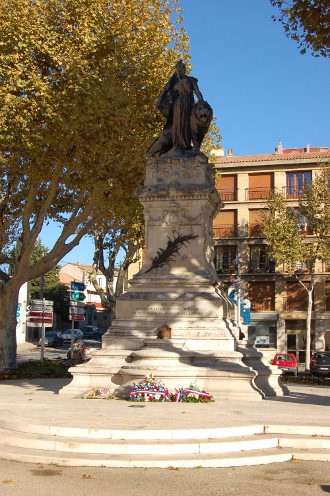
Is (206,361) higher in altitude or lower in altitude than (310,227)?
lower

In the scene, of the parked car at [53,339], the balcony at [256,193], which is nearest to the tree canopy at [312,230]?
the balcony at [256,193]

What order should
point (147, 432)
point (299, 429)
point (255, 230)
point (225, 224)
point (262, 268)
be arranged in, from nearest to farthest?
point (147, 432) < point (299, 429) < point (262, 268) < point (255, 230) < point (225, 224)

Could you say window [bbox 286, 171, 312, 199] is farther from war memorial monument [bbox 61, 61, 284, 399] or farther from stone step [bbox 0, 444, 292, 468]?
stone step [bbox 0, 444, 292, 468]

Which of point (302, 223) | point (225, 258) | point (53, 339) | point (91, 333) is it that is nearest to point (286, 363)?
point (302, 223)

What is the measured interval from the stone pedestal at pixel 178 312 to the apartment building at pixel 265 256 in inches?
1270

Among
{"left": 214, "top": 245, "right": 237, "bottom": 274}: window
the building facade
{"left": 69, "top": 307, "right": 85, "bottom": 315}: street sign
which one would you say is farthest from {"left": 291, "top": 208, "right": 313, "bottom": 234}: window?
the building facade

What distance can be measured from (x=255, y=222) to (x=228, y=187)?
382 cm

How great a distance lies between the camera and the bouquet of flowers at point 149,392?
11883mm

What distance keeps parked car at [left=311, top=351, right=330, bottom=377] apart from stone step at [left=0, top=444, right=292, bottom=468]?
76.5 ft

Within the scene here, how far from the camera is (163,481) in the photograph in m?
6.89

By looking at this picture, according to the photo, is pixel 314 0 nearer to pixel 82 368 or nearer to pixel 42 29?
pixel 82 368

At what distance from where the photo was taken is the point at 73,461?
7551 mm

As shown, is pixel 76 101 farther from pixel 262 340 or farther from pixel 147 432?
pixel 262 340

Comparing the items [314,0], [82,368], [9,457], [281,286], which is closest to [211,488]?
[9,457]
